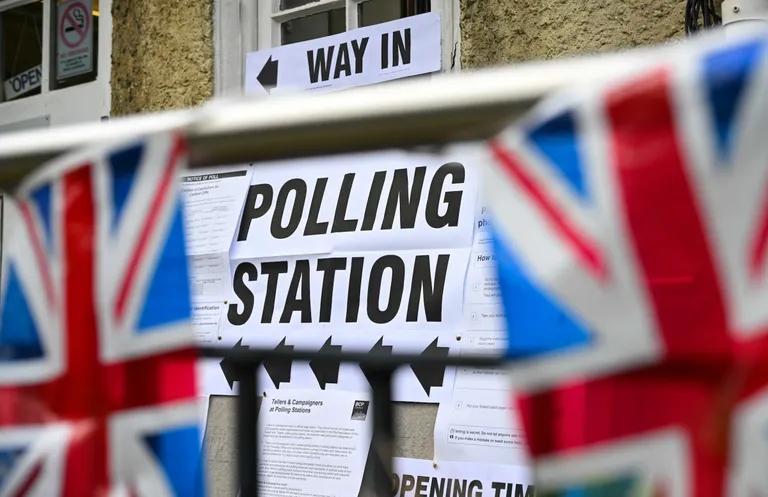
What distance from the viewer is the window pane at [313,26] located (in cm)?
376

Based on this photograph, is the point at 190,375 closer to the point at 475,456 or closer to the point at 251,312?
the point at 475,456

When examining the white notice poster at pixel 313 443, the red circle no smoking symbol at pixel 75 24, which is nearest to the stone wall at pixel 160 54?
the red circle no smoking symbol at pixel 75 24

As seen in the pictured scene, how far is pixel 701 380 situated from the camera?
59cm

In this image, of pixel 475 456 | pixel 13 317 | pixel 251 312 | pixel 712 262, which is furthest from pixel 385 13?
pixel 712 262

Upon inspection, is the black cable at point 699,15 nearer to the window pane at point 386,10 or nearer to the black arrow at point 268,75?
the window pane at point 386,10

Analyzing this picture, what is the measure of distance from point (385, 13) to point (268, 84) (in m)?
0.54

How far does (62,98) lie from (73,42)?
0.26 metres

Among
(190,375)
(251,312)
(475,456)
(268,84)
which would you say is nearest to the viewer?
(190,375)

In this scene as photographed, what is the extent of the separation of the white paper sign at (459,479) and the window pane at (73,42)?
251 cm

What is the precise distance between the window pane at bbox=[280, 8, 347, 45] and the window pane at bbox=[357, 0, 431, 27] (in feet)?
0.29

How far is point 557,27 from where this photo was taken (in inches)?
121

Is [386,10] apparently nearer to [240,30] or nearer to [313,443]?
[240,30]

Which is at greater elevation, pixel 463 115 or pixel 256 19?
pixel 256 19

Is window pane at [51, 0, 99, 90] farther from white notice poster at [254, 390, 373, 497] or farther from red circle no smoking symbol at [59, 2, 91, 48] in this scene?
white notice poster at [254, 390, 373, 497]
